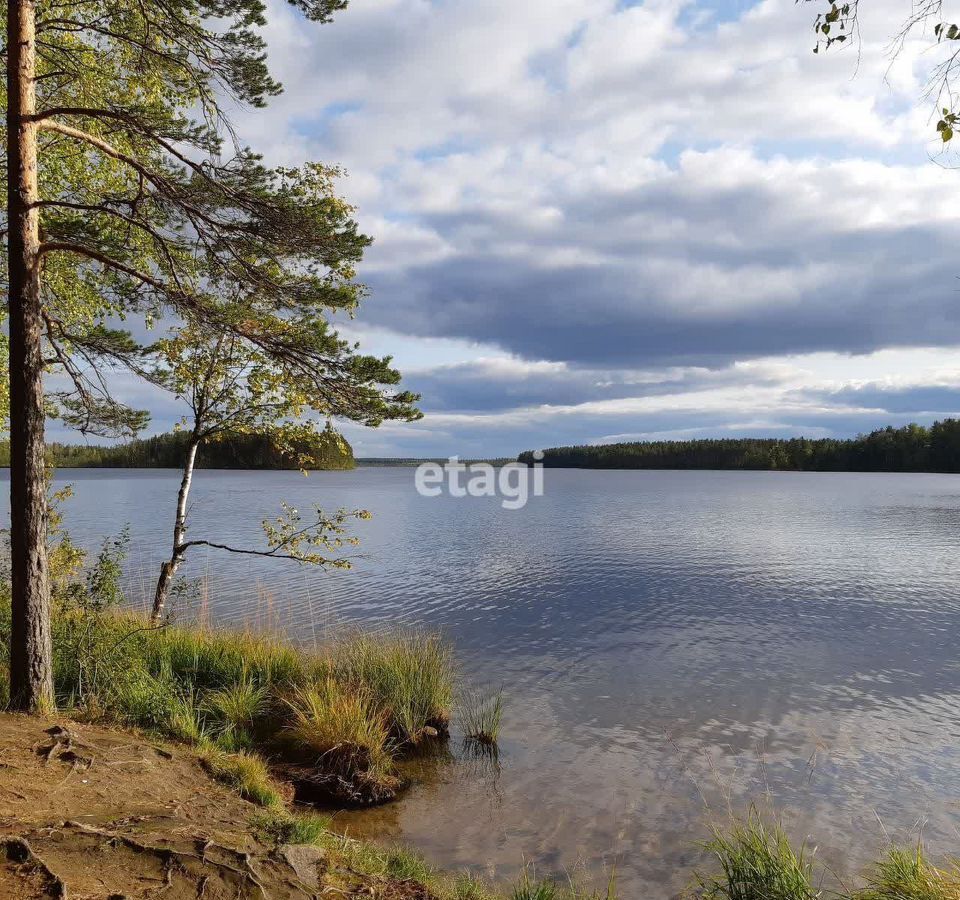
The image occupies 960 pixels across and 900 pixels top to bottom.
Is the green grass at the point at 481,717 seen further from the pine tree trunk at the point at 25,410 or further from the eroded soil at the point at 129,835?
the pine tree trunk at the point at 25,410

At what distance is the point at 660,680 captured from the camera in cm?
1523

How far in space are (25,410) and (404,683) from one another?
6864 mm

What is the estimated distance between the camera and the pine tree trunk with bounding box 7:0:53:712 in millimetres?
8430

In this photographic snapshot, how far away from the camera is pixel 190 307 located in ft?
31.2

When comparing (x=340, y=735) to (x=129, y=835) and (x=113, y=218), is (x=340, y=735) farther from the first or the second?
(x=113, y=218)

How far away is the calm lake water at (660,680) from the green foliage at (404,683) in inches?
27.8

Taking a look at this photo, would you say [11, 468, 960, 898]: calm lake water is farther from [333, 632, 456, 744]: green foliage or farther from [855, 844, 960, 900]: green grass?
[855, 844, 960, 900]: green grass

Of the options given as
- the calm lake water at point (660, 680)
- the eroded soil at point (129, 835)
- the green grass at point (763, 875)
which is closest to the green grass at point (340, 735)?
the calm lake water at point (660, 680)

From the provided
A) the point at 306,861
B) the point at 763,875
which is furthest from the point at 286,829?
the point at 763,875

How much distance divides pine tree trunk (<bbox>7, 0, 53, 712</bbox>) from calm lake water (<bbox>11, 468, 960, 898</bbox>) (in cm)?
443

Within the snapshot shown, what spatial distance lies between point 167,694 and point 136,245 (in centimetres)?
801

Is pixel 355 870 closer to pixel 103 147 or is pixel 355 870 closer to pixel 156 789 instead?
pixel 156 789

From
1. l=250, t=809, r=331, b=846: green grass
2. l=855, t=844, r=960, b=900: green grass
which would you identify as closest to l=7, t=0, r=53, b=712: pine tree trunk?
l=250, t=809, r=331, b=846: green grass

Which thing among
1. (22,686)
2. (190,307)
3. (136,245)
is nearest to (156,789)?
(22,686)
